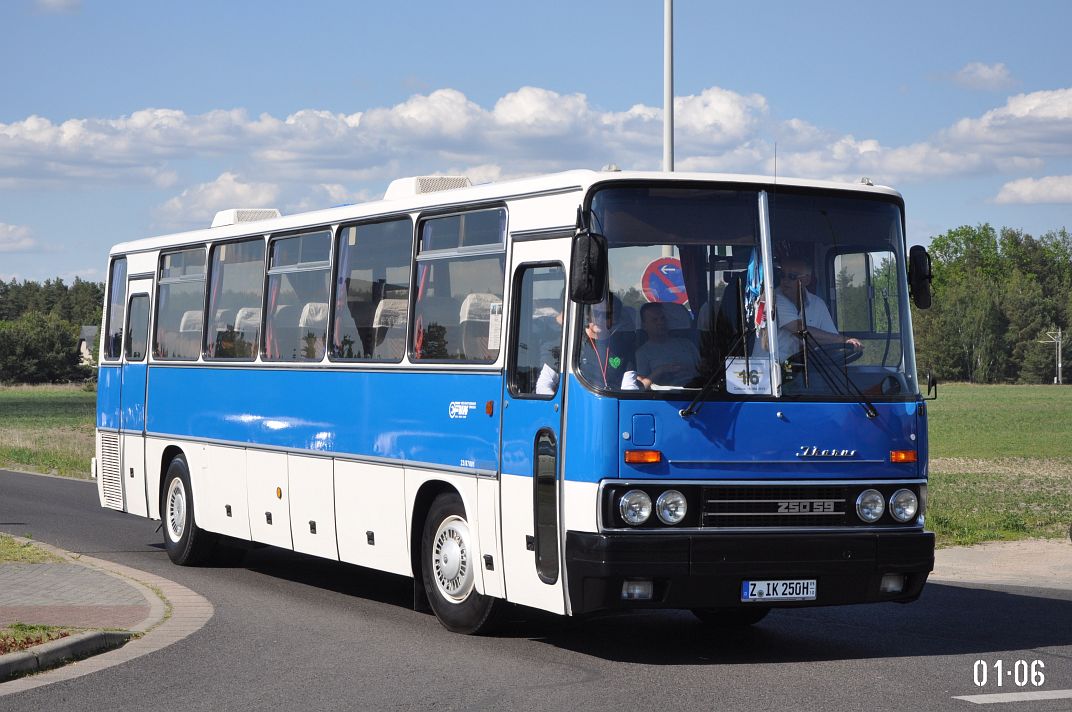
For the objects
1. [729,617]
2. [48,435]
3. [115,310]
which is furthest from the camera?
[48,435]

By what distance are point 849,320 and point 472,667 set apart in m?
3.38

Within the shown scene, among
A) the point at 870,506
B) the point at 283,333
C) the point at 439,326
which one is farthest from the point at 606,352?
the point at 283,333

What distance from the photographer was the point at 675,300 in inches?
393

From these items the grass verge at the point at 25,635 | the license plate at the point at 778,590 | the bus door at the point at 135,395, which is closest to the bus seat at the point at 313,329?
the grass verge at the point at 25,635

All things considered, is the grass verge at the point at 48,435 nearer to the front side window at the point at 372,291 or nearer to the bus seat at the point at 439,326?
the front side window at the point at 372,291

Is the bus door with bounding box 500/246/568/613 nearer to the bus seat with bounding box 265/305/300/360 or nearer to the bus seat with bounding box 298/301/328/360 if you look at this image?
the bus seat with bounding box 298/301/328/360

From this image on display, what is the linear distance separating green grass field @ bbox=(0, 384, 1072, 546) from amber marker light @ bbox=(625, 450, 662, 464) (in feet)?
33.4

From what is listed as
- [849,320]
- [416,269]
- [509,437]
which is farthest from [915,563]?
[416,269]

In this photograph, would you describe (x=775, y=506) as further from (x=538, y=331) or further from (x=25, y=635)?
(x=25, y=635)

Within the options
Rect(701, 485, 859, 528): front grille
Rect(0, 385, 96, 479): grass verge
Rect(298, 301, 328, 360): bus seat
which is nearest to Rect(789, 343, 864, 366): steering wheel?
Rect(701, 485, 859, 528): front grille

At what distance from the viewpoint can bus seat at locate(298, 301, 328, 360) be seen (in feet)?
44.8

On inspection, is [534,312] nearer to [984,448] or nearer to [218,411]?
[218,411]

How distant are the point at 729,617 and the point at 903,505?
7.80 ft

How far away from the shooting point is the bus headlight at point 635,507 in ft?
31.8
